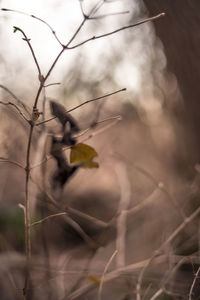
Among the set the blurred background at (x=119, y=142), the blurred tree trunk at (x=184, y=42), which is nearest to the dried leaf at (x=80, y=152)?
the blurred background at (x=119, y=142)

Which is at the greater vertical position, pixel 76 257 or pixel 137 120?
pixel 137 120

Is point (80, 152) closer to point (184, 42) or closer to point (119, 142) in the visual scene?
point (184, 42)

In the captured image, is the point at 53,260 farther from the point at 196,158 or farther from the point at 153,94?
the point at 153,94

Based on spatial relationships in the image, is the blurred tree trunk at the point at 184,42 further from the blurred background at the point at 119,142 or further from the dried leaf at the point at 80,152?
the dried leaf at the point at 80,152

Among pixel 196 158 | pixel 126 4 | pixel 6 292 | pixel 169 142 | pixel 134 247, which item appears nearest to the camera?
pixel 126 4

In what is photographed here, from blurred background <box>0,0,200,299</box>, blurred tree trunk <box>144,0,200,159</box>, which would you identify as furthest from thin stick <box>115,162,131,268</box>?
blurred tree trunk <box>144,0,200,159</box>

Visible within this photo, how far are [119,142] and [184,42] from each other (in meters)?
1.94

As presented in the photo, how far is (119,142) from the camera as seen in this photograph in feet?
11.1

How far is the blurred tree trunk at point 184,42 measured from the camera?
4.61ft

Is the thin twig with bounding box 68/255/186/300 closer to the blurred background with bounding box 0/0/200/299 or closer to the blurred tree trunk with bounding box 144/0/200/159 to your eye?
the blurred background with bounding box 0/0/200/299

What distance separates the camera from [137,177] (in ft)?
10.4

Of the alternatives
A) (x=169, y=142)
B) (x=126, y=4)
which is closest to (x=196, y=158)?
(x=126, y=4)

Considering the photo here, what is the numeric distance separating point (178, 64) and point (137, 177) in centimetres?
169

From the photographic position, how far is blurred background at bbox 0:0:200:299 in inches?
48.9
